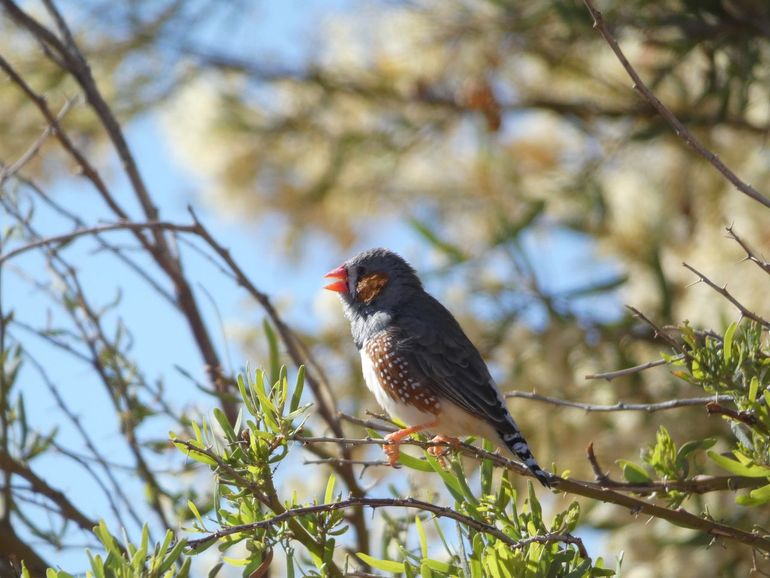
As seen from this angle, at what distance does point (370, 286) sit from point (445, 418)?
632 millimetres

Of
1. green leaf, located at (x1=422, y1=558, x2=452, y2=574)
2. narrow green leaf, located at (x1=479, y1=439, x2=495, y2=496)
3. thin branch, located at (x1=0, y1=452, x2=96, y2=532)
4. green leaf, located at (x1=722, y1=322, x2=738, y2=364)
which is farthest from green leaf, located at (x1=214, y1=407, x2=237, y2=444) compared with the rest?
green leaf, located at (x1=722, y1=322, x2=738, y2=364)

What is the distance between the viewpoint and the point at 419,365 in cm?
315

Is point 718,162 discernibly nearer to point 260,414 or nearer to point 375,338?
point 260,414

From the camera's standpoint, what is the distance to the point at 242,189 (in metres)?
6.16

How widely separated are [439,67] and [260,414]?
12.6 feet

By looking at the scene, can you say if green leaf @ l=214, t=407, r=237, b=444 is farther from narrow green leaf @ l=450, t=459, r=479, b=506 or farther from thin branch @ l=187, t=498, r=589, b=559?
narrow green leaf @ l=450, t=459, r=479, b=506

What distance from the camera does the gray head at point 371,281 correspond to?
350 centimetres

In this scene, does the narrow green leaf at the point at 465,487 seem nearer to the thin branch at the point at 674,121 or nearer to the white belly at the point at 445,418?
the thin branch at the point at 674,121

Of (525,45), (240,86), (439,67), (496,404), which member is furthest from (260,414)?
(240,86)

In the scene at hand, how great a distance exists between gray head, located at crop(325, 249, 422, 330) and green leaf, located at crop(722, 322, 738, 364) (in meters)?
1.70

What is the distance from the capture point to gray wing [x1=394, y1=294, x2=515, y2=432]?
2984 mm

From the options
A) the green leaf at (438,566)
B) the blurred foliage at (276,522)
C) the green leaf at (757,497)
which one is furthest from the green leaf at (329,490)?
the green leaf at (757,497)

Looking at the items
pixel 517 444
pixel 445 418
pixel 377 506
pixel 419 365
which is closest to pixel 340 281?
pixel 419 365

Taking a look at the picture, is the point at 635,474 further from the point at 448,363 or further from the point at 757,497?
the point at 448,363
